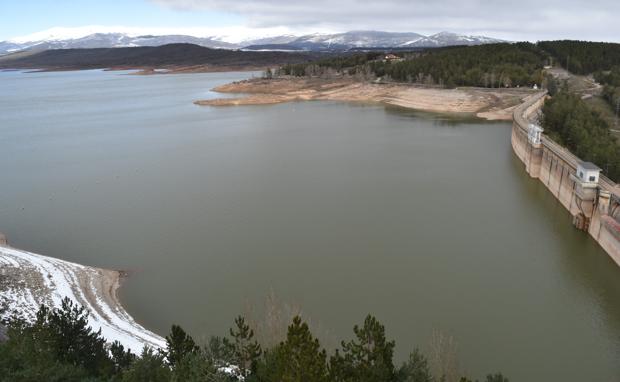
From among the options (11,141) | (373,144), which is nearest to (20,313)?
(373,144)

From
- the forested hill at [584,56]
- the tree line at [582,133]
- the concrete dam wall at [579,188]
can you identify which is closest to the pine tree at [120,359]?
the concrete dam wall at [579,188]

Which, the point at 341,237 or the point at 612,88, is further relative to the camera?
the point at 612,88

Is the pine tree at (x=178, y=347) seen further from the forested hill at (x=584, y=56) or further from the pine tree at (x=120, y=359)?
the forested hill at (x=584, y=56)

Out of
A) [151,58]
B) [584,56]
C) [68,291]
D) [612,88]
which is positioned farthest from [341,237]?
[151,58]

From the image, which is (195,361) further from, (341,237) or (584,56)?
(584,56)

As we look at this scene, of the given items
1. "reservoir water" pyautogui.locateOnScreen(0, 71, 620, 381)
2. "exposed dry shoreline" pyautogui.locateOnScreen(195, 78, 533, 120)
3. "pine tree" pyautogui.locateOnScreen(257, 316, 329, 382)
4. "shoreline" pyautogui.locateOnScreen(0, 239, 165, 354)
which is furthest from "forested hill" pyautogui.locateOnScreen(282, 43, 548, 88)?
"pine tree" pyautogui.locateOnScreen(257, 316, 329, 382)

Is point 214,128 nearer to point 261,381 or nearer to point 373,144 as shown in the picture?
point 373,144
